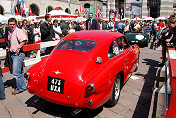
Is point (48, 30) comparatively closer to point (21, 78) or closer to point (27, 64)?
point (27, 64)

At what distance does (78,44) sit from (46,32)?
3471 mm

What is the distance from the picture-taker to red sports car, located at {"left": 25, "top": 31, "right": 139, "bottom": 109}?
113 inches

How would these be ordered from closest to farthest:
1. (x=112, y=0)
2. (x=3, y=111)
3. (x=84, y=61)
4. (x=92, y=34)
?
(x=84, y=61)
(x=3, y=111)
(x=92, y=34)
(x=112, y=0)

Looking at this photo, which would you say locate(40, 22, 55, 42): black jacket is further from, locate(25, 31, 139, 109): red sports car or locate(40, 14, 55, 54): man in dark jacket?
locate(25, 31, 139, 109): red sports car

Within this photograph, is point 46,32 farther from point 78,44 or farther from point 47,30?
point 78,44

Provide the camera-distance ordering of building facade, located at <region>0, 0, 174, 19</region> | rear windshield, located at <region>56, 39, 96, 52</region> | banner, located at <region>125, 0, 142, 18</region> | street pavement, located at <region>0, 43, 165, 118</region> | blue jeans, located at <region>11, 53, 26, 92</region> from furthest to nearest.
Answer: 1. banner, located at <region>125, 0, 142, 18</region>
2. building facade, located at <region>0, 0, 174, 19</region>
3. blue jeans, located at <region>11, 53, 26, 92</region>
4. rear windshield, located at <region>56, 39, 96, 52</region>
5. street pavement, located at <region>0, 43, 165, 118</region>

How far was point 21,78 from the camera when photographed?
4438 mm

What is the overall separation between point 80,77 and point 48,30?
4.35 m

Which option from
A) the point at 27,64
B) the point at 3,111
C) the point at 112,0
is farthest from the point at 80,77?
the point at 112,0

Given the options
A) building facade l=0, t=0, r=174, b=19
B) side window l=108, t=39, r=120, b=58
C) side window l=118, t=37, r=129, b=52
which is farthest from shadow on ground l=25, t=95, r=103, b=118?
building facade l=0, t=0, r=174, b=19

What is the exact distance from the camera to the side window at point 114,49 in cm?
375

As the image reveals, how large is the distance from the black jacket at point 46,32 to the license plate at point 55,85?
3.96m

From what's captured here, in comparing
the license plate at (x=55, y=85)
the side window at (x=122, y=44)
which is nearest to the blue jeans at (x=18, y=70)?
the license plate at (x=55, y=85)

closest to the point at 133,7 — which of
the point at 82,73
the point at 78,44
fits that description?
the point at 78,44
